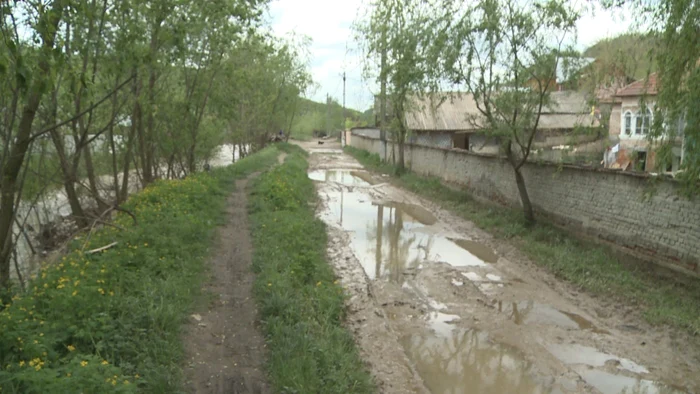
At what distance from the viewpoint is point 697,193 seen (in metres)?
8.63

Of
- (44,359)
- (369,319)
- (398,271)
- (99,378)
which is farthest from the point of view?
(398,271)

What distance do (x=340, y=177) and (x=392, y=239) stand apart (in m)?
15.1

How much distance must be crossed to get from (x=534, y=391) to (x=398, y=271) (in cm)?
509

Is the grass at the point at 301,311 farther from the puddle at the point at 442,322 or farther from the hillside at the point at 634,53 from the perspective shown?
the hillside at the point at 634,53

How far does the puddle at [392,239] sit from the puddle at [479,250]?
0.47 feet

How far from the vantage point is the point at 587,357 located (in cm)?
740

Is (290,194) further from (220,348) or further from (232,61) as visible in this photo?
(220,348)

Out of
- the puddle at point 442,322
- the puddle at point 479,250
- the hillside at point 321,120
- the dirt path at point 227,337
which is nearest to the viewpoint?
the dirt path at point 227,337

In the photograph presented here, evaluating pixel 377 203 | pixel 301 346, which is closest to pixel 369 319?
pixel 301 346

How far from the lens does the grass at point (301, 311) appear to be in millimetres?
5820

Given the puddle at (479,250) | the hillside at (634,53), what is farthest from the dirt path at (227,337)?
the hillside at (634,53)

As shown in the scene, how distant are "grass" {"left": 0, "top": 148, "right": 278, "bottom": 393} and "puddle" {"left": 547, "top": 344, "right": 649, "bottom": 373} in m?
4.88

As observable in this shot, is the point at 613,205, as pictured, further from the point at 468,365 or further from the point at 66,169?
the point at 66,169

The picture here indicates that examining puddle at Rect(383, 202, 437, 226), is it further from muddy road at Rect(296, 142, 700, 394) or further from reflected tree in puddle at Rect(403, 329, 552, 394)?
reflected tree in puddle at Rect(403, 329, 552, 394)
